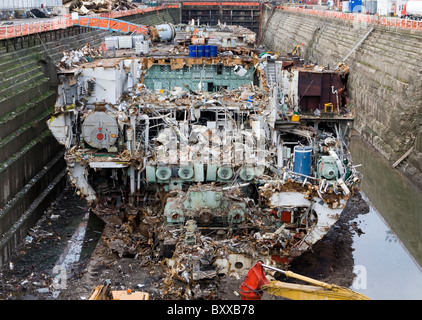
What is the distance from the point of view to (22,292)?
16.7 meters

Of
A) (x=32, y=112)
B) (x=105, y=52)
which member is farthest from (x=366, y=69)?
(x=32, y=112)

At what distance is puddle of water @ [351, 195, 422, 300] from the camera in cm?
1769

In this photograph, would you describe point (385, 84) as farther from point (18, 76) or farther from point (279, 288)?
point (279, 288)

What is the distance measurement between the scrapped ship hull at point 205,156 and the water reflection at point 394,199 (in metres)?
4.12

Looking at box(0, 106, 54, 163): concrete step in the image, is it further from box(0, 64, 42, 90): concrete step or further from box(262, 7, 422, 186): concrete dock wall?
box(262, 7, 422, 186): concrete dock wall

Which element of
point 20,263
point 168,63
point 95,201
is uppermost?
point 168,63

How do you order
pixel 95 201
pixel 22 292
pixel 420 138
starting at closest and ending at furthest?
pixel 22 292 < pixel 95 201 < pixel 420 138

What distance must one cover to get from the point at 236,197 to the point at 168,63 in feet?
30.1

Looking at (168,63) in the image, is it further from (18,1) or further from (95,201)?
(18,1)

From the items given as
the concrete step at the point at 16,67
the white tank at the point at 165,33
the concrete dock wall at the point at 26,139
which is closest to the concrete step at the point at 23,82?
the concrete dock wall at the point at 26,139

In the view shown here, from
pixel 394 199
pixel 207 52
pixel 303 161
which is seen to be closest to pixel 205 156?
pixel 303 161

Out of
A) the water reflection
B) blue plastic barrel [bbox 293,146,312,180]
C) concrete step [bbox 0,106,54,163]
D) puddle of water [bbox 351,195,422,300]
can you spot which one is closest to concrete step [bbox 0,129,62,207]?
concrete step [bbox 0,106,54,163]

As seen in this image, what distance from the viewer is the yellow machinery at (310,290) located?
479 inches

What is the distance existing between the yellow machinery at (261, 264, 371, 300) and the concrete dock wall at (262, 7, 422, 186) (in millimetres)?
15732
